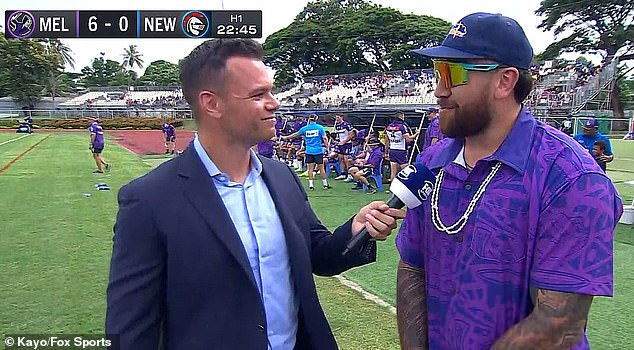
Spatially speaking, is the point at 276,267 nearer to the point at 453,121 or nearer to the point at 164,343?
the point at 164,343

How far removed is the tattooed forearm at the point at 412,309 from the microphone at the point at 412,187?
267 millimetres

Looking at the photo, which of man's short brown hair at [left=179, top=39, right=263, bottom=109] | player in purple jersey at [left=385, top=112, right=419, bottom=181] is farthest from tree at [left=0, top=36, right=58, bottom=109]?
man's short brown hair at [left=179, top=39, right=263, bottom=109]

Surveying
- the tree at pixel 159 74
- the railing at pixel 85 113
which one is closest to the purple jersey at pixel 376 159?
the railing at pixel 85 113

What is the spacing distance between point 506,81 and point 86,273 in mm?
5975

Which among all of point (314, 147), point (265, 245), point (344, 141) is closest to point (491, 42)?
point (265, 245)

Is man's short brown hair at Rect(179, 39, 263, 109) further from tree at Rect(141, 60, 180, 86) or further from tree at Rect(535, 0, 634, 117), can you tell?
tree at Rect(141, 60, 180, 86)

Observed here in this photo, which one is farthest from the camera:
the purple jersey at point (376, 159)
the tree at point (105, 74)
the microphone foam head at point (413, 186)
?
the tree at point (105, 74)

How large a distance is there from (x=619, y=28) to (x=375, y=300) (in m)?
45.0

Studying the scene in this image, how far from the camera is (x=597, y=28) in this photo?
4438 centimetres

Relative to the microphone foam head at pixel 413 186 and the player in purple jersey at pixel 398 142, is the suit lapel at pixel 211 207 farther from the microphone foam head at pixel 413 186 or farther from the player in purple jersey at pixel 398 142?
the player in purple jersey at pixel 398 142

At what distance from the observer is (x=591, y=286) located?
1642mm

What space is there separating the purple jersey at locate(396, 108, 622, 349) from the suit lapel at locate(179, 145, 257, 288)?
63cm

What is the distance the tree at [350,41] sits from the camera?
53.3 m

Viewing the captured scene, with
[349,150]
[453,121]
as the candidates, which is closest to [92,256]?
[453,121]
